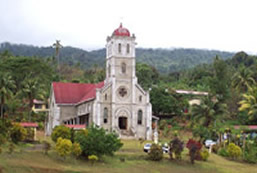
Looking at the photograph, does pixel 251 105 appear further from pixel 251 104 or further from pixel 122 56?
pixel 122 56

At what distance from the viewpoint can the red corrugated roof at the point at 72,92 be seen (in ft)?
179

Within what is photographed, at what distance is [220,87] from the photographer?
213 feet

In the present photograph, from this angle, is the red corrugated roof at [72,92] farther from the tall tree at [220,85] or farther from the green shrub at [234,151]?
the green shrub at [234,151]

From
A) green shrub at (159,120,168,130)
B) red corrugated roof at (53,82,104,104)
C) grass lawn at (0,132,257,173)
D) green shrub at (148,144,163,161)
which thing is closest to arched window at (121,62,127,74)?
red corrugated roof at (53,82,104,104)

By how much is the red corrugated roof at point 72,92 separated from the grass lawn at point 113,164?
55.7 feet

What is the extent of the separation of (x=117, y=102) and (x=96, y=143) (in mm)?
19498

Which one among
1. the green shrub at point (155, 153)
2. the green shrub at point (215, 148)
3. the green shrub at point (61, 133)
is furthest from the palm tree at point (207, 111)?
the green shrub at point (61, 133)

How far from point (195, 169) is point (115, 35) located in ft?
79.3

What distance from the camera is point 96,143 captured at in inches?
1273

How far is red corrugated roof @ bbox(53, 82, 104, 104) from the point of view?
54.6m

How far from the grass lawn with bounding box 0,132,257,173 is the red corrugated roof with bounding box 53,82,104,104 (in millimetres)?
16968

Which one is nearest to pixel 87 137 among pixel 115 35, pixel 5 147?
pixel 5 147

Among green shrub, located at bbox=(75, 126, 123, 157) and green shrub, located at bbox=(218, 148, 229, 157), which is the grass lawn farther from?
green shrub, located at bbox=(218, 148, 229, 157)

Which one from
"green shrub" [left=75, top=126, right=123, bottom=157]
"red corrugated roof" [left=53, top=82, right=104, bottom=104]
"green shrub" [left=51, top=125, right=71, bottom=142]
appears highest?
"red corrugated roof" [left=53, top=82, right=104, bottom=104]
